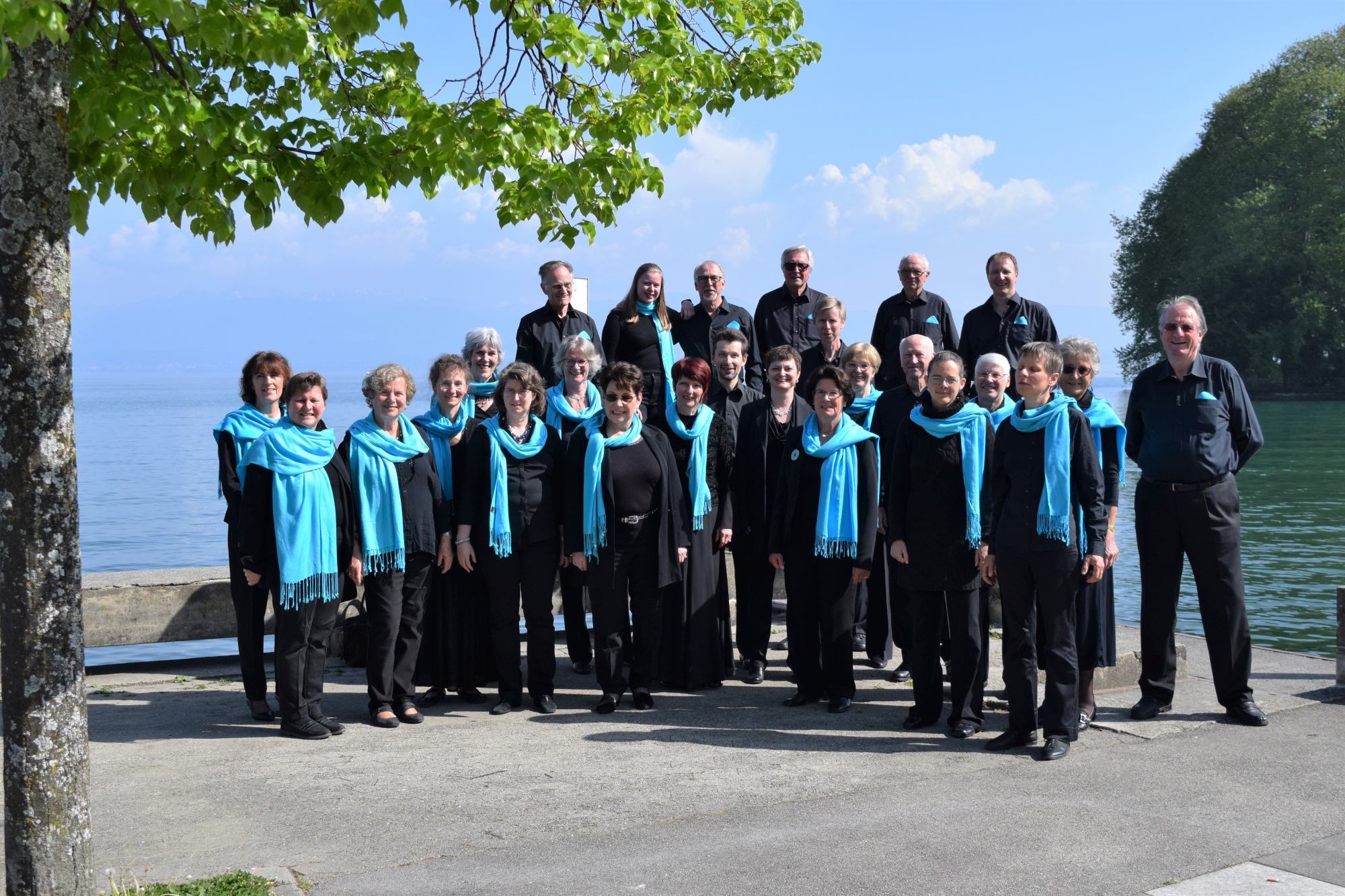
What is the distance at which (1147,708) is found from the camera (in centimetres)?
687

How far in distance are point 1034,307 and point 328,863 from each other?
6.07m

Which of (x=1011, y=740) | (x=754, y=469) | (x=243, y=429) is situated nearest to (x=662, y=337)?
(x=754, y=469)

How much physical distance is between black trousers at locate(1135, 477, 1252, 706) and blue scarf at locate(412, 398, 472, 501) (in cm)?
389

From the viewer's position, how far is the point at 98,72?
4.25 m

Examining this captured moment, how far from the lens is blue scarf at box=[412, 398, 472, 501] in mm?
7336

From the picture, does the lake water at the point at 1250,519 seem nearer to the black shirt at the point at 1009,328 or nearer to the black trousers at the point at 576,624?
the black shirt at the point at 1009,328

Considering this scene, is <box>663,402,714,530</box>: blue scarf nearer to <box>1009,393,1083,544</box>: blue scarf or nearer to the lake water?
<box>1009,393,1083,544</box>: blue scarf

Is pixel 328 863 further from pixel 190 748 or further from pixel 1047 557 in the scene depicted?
pixel 1047 557

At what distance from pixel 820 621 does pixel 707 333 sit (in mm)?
2646

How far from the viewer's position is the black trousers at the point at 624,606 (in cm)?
723

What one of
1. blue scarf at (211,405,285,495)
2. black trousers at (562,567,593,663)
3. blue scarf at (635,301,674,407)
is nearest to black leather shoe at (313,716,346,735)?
blue scarf at (211,405,285,495)

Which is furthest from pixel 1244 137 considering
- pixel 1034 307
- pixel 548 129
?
pixel 548 129

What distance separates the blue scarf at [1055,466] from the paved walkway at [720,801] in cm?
113

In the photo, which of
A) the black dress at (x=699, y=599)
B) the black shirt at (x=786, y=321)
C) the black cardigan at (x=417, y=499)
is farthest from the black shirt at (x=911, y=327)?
the black cardigan at (x=417, y=499)
